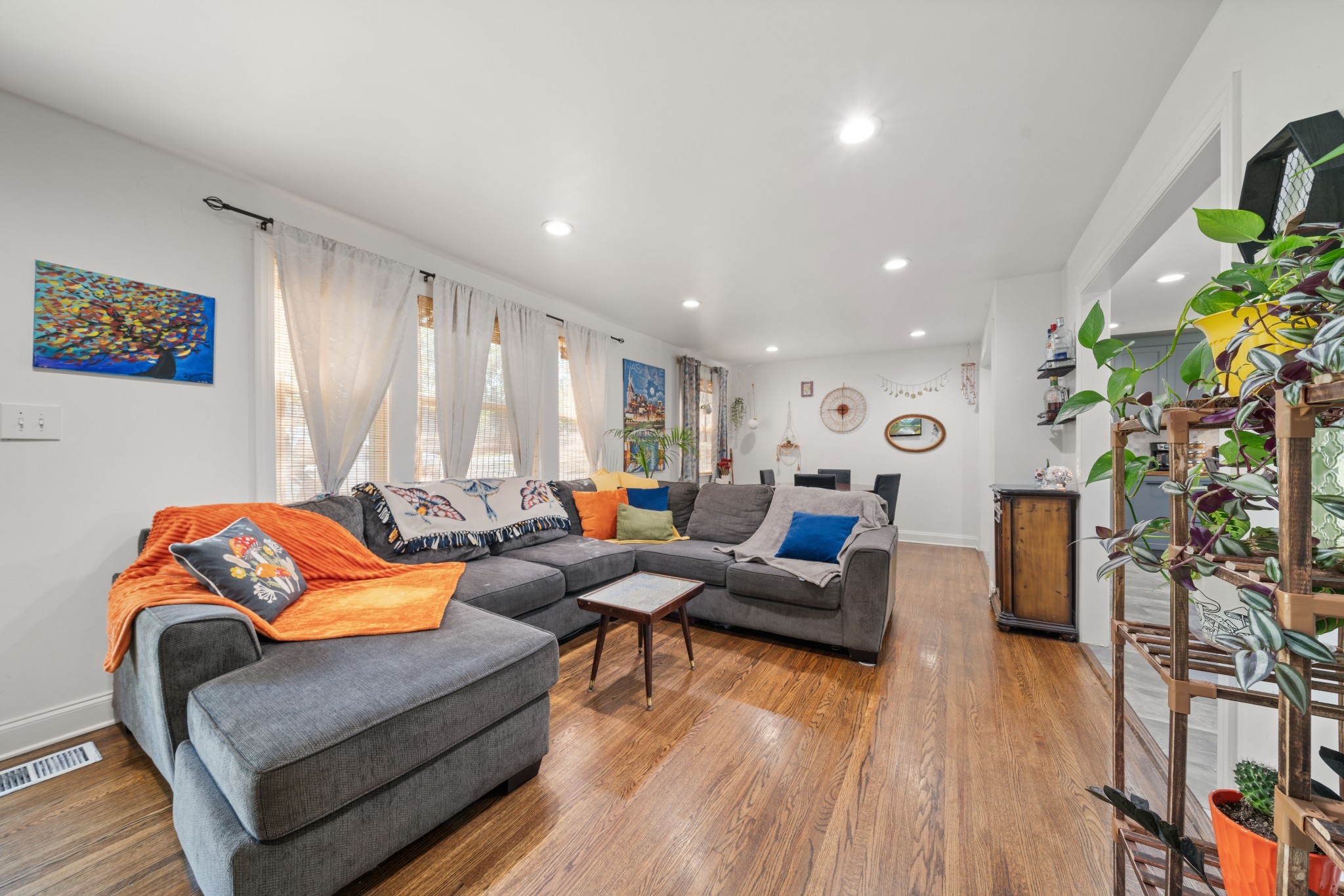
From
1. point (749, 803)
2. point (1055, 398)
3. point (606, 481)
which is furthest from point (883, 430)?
point (749, 803)

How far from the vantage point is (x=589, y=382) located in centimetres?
446

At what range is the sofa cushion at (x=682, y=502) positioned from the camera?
382 centimetres

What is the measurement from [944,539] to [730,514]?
380 cm

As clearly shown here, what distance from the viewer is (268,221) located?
242cm

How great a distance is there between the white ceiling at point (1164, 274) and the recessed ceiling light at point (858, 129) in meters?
1.53

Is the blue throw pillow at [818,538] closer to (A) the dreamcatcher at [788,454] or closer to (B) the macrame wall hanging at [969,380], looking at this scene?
(B) the macrame wall hanging at [969,380]

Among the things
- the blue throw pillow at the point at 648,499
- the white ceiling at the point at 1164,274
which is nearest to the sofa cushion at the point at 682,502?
the blue throw pillow at the point at 648,499

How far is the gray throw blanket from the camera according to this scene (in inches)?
110

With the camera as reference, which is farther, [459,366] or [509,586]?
[459,366]

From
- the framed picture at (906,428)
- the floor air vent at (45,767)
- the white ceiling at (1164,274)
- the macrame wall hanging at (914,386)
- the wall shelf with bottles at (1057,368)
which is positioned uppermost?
the white ceiling at (1164,274)

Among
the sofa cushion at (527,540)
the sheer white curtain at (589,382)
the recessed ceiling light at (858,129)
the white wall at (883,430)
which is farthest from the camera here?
the white wall at (883,430)

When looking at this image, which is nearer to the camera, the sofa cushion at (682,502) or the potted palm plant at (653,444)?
the sofa cushion at (682,502)

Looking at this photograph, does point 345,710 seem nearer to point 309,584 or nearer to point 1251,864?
point 309,584

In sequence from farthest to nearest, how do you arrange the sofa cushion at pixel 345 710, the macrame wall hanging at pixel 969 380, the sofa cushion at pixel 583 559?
the macrame wall hanging at pixel 969 380 → the sofa cushion at pixel 583 559 → the sofa cushion at pixel 345 710
